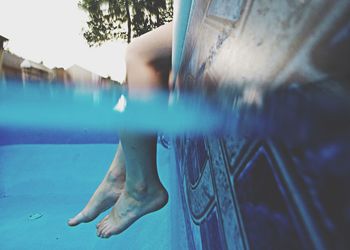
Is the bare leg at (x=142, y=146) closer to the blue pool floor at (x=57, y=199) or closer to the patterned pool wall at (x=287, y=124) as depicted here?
the blue pool floor at (x=57, y=199)

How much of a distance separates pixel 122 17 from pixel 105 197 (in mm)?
7563

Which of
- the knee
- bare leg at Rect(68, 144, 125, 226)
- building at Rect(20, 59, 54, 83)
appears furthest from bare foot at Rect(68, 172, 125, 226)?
building at Rect(20, 59, 54, 83)

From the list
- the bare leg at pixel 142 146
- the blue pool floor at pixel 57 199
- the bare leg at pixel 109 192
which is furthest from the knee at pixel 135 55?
the blue pool floor at pixel 57 199

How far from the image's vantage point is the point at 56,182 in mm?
2350

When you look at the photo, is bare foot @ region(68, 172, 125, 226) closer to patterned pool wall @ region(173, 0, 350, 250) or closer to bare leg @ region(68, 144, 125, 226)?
bare leg @ region(68, 144, 125, 226)

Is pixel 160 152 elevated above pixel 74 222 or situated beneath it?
elevated above

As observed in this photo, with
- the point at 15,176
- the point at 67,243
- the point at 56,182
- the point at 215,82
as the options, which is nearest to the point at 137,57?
the point at 215,82

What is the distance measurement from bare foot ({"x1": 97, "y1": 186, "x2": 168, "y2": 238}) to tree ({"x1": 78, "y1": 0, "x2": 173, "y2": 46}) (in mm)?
7067

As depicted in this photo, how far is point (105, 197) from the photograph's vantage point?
1.23 meters

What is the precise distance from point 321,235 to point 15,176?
2738 mm

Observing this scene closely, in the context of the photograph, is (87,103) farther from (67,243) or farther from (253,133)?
(253,133)

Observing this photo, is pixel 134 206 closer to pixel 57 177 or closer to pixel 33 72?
pixel 57 177

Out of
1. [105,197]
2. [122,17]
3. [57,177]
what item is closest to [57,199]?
[57,177]

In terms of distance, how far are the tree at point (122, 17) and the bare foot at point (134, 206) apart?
7.07 meters
